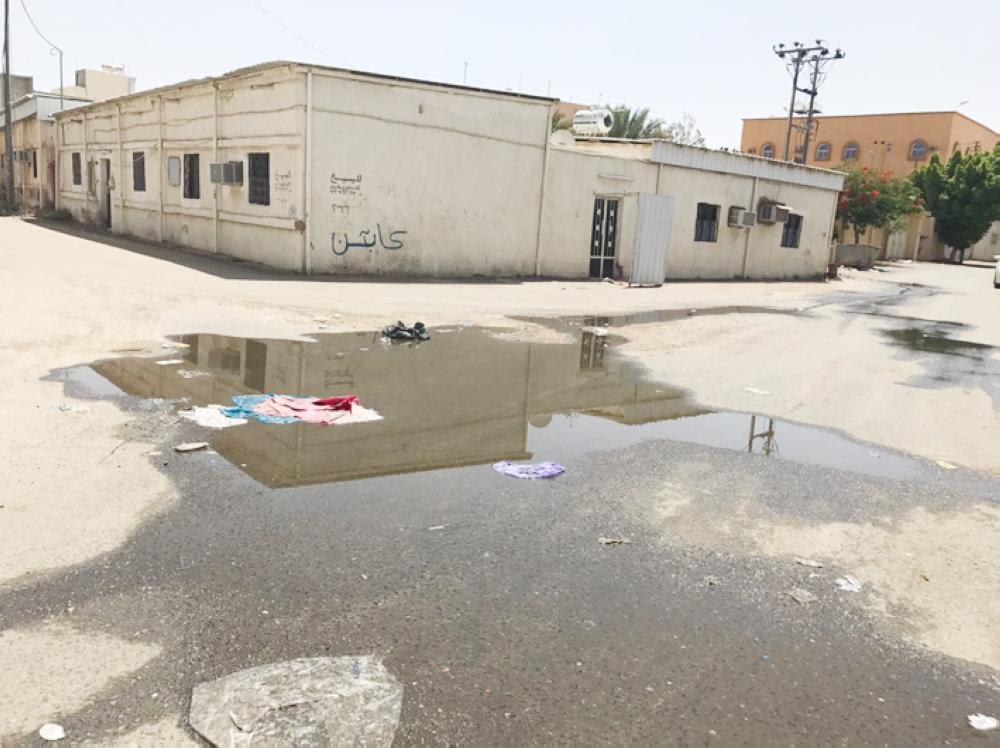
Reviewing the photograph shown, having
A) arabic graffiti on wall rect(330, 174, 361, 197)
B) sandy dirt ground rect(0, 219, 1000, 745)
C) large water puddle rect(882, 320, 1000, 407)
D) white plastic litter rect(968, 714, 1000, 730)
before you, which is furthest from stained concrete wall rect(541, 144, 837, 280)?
white plastic litter rect(968, 714, 1000, 730)

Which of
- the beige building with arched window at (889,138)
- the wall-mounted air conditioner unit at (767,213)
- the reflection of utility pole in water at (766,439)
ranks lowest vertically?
the reflection of utility pole in water at (766,439)

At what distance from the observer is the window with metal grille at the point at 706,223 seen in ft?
78.2

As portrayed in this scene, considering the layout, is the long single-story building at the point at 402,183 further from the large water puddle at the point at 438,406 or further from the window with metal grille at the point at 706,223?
the large water puddle at the point at 438,406

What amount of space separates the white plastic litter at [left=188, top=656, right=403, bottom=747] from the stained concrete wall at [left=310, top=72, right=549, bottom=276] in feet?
44.9

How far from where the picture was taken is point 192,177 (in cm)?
1938

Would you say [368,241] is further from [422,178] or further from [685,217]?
[685,217]

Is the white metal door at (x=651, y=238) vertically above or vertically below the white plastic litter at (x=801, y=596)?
above

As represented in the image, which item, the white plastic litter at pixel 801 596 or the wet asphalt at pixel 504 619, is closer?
the wet asphalt at pixel 504 619

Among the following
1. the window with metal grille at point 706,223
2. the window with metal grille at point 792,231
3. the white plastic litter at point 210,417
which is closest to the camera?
the white plastic litter at point 210,417

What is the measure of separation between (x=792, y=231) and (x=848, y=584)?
2621 cm

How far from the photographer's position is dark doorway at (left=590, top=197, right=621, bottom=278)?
20.7 m

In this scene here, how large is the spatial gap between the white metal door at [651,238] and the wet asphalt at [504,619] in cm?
1689

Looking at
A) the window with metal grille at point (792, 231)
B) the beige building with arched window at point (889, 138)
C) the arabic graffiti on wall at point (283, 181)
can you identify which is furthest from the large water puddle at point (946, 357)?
the beige building with arched window at point (889, 138)

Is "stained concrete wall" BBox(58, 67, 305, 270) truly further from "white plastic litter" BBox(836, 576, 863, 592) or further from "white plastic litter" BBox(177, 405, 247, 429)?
"white plastic litter" BBox(836, 576, 863, 592)
